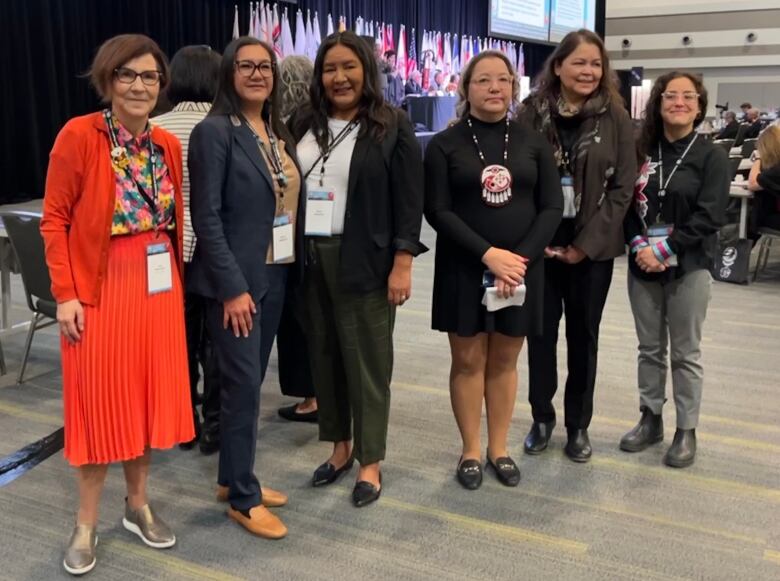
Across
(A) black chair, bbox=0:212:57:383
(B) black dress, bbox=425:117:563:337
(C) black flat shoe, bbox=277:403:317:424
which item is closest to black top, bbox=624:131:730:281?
(B) black dress, bbox=425:117:563:337

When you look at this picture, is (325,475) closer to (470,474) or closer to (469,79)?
(470,474)

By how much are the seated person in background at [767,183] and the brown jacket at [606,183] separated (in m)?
3.28

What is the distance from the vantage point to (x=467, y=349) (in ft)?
8.04

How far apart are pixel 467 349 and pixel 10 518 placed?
4.95 ft

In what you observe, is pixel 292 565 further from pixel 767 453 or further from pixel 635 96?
pixel 635 96

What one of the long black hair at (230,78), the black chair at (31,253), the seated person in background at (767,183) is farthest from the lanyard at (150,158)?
the seated person in background at (767,183)

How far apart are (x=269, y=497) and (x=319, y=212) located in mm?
920

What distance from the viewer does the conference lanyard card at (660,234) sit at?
2.53 metres

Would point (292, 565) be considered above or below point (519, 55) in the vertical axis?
below

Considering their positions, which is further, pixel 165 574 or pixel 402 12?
pixel 402 12

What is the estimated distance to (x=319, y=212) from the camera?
7.21 ft

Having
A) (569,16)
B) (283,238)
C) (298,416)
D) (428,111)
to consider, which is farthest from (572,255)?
(569,16)

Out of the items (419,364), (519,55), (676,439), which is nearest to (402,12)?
(519,55)

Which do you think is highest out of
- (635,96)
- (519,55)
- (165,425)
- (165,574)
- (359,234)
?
(519,55)
